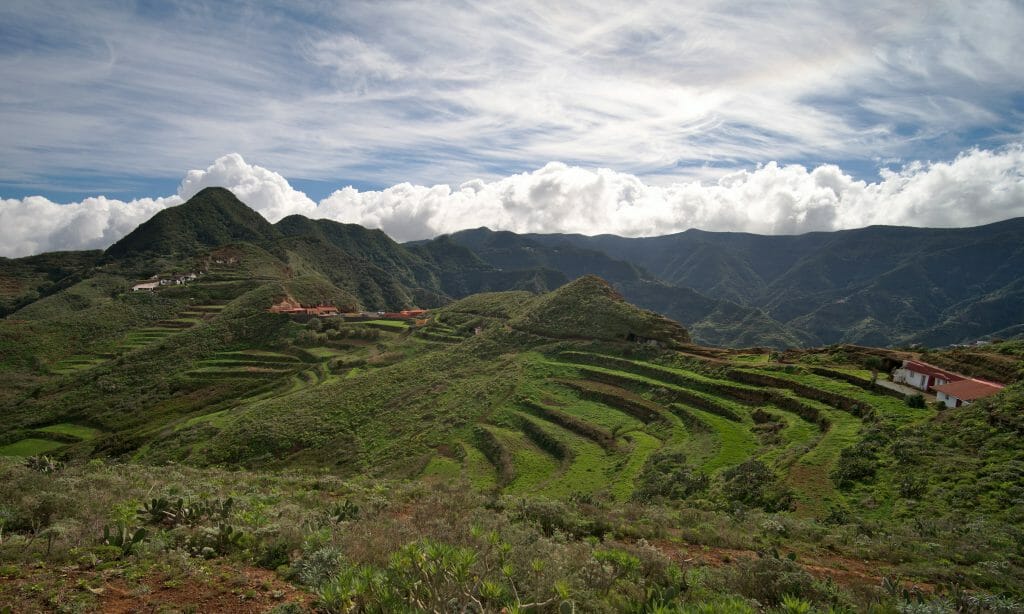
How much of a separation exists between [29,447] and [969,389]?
8543 centimetres

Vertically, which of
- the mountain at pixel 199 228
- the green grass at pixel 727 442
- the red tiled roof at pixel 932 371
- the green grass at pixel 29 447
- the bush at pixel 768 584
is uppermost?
the mountain at pixel 199 228

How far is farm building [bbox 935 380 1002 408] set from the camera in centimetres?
2717

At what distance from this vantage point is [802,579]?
28.8ft

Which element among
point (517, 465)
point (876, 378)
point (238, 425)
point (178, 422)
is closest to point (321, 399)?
point (238, 425)

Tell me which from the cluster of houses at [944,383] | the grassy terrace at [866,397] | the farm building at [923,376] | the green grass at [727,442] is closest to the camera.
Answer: the green grass at [727,442]

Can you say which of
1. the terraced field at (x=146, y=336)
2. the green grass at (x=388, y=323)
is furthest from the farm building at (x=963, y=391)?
the terraced field at (x=146, y=336)

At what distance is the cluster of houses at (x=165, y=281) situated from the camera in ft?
354

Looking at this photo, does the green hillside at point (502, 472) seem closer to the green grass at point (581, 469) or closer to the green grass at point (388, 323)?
the green grass at point (581, 469)

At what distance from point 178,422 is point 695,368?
57.3 metres

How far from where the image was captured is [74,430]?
189 ft

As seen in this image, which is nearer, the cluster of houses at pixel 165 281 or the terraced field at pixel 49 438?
the terraced field at pixel 49 438

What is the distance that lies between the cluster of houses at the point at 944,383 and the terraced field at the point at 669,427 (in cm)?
244

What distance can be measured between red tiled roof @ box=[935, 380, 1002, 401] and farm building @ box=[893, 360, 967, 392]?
1279 millimetres

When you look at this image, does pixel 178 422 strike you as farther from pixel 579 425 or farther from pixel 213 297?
pixel 213 297
